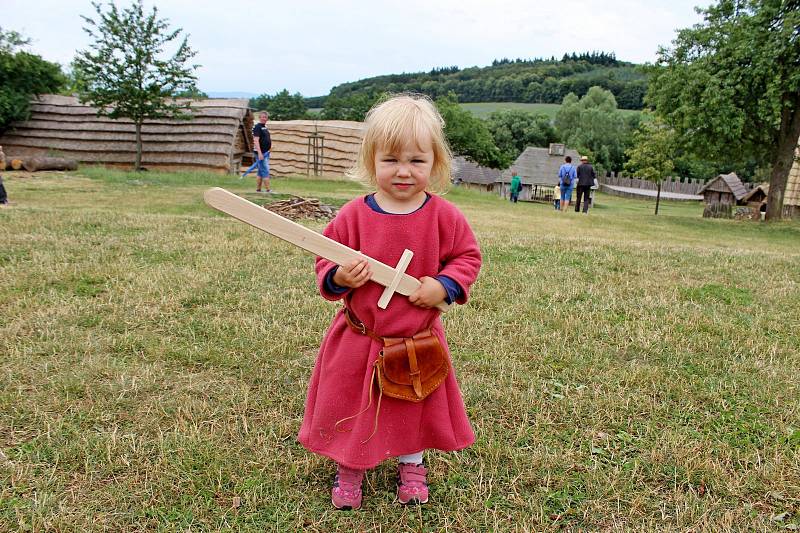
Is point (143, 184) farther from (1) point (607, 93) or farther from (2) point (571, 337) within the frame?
(1) point (607, 93)

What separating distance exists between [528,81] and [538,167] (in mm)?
58972

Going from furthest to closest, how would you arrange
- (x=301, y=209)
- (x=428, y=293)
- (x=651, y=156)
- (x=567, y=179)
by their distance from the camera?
(x=651, y=156) → (x=567, y=179) → (x=301, y=209) → (x=428, y=293)

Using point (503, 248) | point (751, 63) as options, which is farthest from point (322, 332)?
point (751, 63)

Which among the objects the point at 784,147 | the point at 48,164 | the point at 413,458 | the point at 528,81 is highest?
the point at 528,81

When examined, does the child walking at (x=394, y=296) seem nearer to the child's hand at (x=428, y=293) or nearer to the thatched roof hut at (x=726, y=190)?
the child's hand at (x=428, y=293)

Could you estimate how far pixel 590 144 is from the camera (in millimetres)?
71500

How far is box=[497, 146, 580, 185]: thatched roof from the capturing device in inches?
2080

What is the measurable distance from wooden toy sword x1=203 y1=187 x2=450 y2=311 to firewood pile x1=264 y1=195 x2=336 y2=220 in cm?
884

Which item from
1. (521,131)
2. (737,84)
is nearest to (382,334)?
(737,84)

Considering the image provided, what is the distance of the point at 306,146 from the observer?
26.1 m

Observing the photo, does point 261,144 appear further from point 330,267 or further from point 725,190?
point 725,190

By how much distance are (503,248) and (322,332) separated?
13.3 feet

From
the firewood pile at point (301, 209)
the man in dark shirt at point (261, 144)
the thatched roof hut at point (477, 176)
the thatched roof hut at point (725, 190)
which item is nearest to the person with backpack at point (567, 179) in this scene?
the man in dark shirt at point (261, 144)

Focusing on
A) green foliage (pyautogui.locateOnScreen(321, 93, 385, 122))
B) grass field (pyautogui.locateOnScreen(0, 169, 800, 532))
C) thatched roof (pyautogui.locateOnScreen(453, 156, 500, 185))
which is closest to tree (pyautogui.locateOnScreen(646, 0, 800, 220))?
grass field (pyautogui.locateOnScreen(0, 169, 800, 532))
